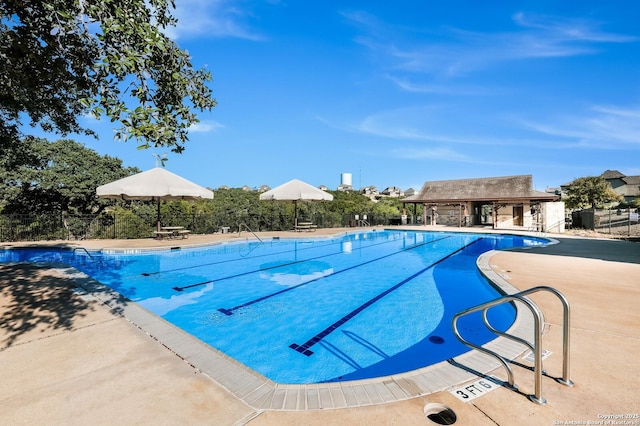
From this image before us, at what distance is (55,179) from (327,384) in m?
22.4

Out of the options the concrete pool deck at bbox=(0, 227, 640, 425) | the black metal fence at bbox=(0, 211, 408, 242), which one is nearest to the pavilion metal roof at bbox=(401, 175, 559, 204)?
the black metal fence at bbox=(0, 211, 408, 242)

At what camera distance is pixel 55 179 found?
1742cm

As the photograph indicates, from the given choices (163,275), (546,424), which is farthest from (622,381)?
(163,275)

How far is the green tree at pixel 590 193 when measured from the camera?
35.9m

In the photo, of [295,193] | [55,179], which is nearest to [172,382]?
[295,193]

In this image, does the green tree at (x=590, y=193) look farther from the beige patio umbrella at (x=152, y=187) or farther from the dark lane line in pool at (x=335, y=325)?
the beige patio umbrella at (x=152, y=187)

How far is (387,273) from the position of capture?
31.2ft

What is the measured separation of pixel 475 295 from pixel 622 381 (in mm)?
4336

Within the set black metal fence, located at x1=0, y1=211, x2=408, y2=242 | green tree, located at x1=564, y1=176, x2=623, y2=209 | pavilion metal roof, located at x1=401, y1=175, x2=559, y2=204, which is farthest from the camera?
green tree, located at x1=564, y1=176, x2=623, y2=209

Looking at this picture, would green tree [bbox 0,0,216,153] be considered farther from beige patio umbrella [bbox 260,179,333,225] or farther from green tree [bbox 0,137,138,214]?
green tree [bbox 0,137,138,214]

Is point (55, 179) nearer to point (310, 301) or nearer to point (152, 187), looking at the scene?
point (152, 187)

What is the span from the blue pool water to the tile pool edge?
39.7 inches

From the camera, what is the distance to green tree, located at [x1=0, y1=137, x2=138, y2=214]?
16.9 metres

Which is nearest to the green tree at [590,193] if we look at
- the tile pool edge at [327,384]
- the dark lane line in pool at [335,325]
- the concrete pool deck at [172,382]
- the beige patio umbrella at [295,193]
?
the beige patio umbrella at [295,193]
